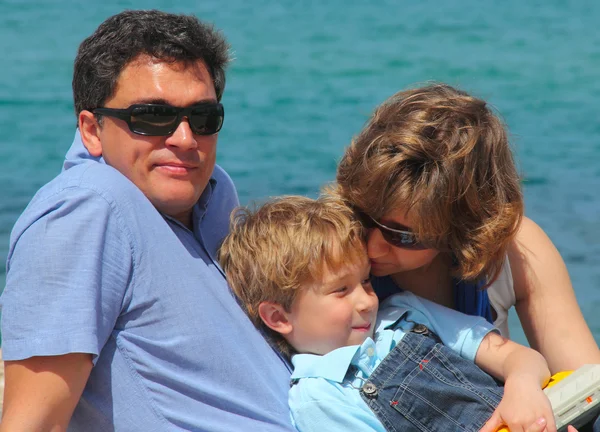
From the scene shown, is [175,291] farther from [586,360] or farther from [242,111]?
[242,111]

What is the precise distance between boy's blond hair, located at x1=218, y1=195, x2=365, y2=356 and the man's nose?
1.01 feet

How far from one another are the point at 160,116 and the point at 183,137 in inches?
3.8

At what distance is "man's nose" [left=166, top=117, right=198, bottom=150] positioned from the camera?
2775 millimetres

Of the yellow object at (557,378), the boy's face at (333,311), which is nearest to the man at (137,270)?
the boy's face at (333,311)

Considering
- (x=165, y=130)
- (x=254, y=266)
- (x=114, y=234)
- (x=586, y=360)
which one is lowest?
(x=586, y=360)

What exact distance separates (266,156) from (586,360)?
893cm

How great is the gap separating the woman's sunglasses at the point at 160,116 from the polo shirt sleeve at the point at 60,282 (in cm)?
40

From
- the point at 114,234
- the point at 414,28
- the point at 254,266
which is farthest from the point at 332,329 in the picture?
the point at 414,28

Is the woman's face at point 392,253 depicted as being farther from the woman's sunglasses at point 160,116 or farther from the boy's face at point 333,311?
the woman's sunglasses at point 160,116

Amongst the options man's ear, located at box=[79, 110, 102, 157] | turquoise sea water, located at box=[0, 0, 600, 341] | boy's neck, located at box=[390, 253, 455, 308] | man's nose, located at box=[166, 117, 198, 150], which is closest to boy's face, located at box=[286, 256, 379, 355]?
boy's neck, located at box=[390, 253, 455, 308]

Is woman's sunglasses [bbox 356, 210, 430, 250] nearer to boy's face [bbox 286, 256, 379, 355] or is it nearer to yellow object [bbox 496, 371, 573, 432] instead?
boy's face [bbox 286, 256, 379, 355]

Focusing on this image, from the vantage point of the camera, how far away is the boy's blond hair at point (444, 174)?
108 inches

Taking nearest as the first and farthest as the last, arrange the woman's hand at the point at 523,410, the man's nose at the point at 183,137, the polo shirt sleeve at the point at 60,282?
the polo shirt sleeve at the point at 60,282, the woman's hand at the point at 523,410, the man's nose at the point at 183,137

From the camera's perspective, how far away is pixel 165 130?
9.06 feet
